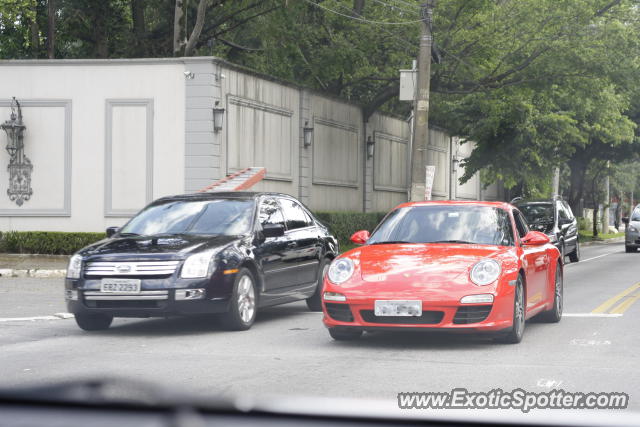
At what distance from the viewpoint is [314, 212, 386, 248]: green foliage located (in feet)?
94.4

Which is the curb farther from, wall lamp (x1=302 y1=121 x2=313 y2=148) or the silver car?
the silver car

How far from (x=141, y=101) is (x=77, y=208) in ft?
9.91

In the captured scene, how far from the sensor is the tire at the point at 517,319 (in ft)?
31.1

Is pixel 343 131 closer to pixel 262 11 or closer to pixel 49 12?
pixel 262 11

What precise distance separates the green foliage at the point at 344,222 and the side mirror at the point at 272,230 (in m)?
16.1

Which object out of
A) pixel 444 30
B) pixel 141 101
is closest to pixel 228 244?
pixel 141 101

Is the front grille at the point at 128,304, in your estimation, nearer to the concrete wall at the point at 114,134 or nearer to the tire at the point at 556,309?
the tire at the point at 556,309

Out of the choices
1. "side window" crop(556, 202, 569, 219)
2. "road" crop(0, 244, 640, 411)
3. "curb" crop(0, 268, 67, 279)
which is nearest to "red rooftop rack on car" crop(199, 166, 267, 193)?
"curb" crop(0, 268, 67, 279)

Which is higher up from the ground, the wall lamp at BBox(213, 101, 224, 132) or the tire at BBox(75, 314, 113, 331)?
the wall lamp at BBox(213, 101, 224, 132)

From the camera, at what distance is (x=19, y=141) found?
2405 centimetres

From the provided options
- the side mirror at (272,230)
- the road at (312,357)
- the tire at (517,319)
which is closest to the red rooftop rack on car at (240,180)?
the road at (312,357)

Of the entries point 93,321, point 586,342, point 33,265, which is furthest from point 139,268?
point 33,265

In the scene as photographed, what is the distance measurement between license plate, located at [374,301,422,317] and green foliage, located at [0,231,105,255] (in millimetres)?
14543

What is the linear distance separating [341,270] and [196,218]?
2.82m
